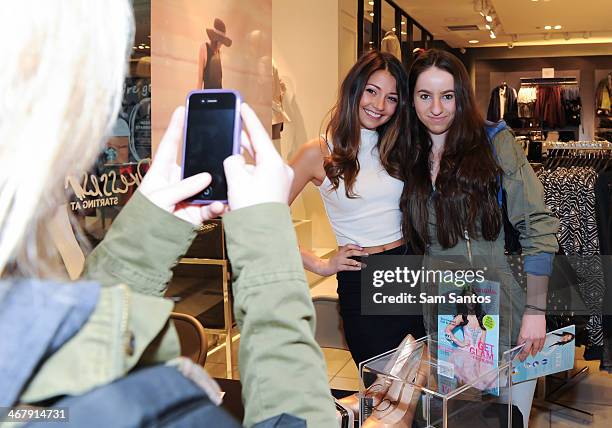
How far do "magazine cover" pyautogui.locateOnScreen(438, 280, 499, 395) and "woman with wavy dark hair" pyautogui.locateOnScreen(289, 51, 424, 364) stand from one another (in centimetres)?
54

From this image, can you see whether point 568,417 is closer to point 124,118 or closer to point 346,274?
point 346,274

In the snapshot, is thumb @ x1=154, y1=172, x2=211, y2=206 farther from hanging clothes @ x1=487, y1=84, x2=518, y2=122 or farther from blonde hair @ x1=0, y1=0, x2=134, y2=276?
hanging clothes @ x1=487, y1=84, x2=518, y2=122

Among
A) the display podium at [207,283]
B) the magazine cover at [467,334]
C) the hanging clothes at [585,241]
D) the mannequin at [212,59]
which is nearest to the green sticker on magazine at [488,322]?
the magazine cover at [467,334]

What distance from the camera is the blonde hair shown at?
412mm

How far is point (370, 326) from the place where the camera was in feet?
6.91

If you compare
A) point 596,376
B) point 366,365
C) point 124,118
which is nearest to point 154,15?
point 124,118

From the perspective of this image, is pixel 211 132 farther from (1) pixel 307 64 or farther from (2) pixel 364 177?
(1) pixel 307 64

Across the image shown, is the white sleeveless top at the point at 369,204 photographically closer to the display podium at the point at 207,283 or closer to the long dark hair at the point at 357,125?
the long dark hair at the point at 357,125

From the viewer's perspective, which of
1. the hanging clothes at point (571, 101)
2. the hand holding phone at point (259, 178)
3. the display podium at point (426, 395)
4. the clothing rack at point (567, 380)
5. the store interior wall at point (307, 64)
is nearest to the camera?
the hand holding phone at point (259, 178)

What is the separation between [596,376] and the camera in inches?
152

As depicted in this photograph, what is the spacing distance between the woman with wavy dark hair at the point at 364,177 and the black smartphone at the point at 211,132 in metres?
1.27

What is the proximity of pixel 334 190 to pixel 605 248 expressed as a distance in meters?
1.51

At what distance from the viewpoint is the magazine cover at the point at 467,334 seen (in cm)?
140

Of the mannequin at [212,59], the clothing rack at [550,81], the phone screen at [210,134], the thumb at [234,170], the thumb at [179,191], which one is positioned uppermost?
the clothing rack at [550,81]
